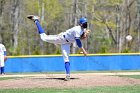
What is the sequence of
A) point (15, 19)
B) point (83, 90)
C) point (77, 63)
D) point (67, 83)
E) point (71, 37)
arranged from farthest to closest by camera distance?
Result: 1. point (15, 19)
2. point (77, 63)
3. point (71, 37)
4. point (67, 83)
5. point (83, 90)

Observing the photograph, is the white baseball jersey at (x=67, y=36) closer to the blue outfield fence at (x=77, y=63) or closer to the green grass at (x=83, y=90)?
the green grass at (x=83, y=90)

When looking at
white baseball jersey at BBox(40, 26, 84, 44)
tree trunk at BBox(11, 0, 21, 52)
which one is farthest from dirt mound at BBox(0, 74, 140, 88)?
tree trunk at BBox(11, 0, 21, 52)

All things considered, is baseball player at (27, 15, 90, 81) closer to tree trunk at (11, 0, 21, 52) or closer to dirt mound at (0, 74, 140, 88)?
dirt mound at (0, 74, 140, 88)

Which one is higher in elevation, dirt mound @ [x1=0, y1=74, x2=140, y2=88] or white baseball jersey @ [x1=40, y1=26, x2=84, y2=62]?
white baseball jersey @ [x1=40, y1=26, x2=84, y2=62]

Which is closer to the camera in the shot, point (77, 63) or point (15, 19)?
point (77, 63)

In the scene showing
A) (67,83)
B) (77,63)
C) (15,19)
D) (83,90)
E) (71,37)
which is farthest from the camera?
(15,19)

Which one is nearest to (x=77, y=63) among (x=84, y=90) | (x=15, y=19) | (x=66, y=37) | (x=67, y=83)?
(x=66, y=37)

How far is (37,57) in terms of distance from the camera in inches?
1008

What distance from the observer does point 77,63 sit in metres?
25.5

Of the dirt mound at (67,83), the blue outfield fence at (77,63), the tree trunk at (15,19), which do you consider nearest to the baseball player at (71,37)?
the dirt mound at (67,83)

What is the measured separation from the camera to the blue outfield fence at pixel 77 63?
25438 millimetres

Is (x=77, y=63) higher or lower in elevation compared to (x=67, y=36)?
lower

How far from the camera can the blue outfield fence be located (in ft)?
83.5

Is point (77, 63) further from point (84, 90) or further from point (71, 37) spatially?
point (84, 90)
